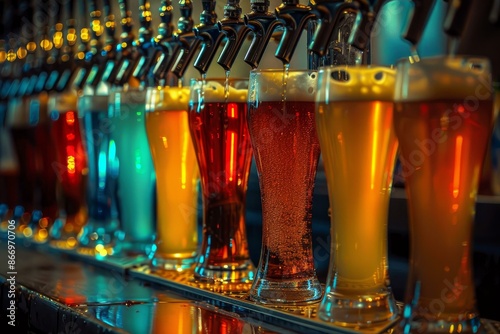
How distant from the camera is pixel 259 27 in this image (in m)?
1.02

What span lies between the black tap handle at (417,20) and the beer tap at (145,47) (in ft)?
2.07

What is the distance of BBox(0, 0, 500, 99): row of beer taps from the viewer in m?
0.83

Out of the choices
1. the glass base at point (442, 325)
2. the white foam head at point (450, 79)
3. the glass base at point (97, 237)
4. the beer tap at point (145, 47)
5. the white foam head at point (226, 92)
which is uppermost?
the beer tap at point (145, 47)

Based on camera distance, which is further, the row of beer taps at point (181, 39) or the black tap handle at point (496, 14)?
the row of beer taps at point (181, 39)

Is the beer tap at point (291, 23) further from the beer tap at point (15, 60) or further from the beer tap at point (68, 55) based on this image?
the beer tap at point (15, 60)

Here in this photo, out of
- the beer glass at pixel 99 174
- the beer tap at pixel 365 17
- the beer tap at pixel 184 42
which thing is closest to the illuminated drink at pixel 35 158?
the beer glass at pixel 99 174

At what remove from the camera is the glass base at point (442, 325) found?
0.76 meters

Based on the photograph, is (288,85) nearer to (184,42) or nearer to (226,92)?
(226,92)

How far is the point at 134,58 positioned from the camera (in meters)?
1.40

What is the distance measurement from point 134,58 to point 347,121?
26.2 inches

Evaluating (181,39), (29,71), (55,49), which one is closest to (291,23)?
(181,39)

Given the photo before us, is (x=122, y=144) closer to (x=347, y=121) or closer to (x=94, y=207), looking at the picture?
(x=94, y=207)

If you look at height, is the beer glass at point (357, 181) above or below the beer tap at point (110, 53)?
below

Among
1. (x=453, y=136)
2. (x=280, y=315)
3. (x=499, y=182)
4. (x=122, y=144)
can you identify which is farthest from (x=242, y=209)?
(x=499, y=182)
